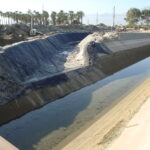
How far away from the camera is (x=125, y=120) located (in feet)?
86.3

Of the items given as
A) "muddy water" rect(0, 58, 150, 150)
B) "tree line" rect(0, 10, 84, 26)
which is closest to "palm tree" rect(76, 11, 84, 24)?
"tree line" rect(0, 10, 84, 26)

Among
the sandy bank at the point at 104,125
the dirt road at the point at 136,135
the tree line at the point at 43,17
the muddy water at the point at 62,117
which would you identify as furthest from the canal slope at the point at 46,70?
the tree line at the point at 43,17

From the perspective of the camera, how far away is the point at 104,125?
2750cm

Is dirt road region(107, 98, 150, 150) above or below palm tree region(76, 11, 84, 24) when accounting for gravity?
below

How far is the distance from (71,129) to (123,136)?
253 inches

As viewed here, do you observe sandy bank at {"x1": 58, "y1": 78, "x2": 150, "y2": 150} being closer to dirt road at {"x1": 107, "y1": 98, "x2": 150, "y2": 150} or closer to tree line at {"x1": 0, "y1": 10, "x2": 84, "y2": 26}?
dirt road at {"x1": 107, "y1": 98, "x2": 150, "y2": 150}

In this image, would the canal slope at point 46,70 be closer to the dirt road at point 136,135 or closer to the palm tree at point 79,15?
the dirt road at point 136,135

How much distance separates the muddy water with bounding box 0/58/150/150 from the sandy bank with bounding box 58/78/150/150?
1.05 metres

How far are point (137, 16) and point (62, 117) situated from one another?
484 feet

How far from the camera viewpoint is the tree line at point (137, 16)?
16788 centimetres

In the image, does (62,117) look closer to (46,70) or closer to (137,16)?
(46,70)

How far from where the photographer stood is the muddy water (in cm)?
2576

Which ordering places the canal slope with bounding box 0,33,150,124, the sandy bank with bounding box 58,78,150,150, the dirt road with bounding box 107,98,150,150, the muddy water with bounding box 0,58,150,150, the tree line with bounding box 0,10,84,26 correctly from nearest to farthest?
1. the dirt road with bounding box 107,98,150,150
2. the sandy bank with bounding box 58,78,150,150
3. the muddy water with bounding box 0,58,150,150
4. the canal slope with bounding box 0,33,150,124
5. the tree line with bounding box 0,10,84,26

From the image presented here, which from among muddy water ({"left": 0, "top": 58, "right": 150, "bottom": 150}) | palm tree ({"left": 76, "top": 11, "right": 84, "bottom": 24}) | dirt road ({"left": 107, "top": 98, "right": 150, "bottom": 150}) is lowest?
muddy water ({"left": 0, "top": 58, "right": 150, "bottom": 150})
